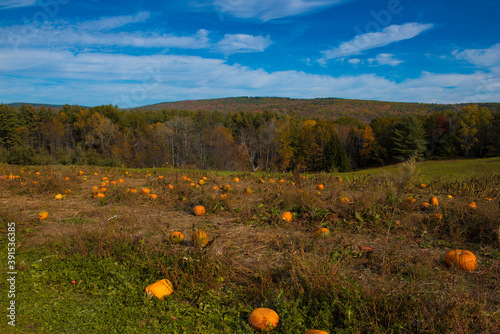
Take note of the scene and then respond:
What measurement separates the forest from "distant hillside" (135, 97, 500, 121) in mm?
57088

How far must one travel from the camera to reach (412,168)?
3604 mm

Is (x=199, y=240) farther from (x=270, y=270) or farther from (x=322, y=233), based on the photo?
(x=322, y=233)

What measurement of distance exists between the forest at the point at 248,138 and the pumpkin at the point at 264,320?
43.3 metres

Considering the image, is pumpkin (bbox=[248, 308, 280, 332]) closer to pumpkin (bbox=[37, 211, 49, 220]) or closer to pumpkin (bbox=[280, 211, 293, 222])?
pumpkin (bbox=[280, 211, 293, 222])

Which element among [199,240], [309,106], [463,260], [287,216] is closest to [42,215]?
[199,240]

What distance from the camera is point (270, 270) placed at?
11.6 ft

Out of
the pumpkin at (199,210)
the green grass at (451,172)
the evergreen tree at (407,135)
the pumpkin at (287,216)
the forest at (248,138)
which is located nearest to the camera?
the pumpkin at (287,216)

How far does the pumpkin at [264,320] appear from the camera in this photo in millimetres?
2666

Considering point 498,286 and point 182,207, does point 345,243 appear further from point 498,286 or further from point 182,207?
point 182,207

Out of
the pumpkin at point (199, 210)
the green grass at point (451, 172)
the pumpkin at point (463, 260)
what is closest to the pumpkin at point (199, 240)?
the pumpkin at point (199, 210)

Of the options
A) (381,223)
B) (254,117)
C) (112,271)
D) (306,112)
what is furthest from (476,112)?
(306,112)

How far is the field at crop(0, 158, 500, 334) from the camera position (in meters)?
2.70

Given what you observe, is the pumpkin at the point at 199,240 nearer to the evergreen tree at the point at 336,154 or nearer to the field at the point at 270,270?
the field at the point at 270,270

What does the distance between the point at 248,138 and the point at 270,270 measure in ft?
198
